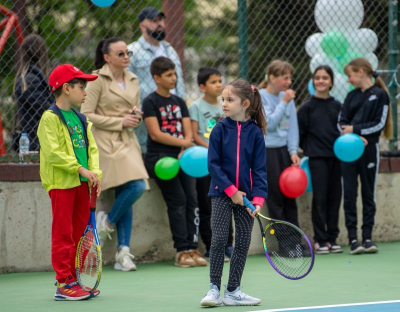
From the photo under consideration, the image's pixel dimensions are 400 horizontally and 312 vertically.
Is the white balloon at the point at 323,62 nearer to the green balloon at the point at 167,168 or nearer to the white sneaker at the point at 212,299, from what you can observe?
the green balloon at the point at 167,168

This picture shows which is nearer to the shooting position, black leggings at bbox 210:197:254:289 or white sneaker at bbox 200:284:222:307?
white sneaker at bbox 200:284:222:307

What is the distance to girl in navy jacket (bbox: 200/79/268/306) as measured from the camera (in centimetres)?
555

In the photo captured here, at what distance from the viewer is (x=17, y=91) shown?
777cm

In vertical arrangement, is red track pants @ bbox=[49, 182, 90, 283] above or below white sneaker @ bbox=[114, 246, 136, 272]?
above

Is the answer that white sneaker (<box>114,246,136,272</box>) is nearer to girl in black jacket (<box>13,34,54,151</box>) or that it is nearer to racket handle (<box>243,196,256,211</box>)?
girl in black jacket (<box>13,34,54,151</box>)

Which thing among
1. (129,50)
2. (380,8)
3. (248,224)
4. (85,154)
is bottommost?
(248,224)

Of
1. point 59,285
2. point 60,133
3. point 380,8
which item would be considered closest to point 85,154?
point 60,133

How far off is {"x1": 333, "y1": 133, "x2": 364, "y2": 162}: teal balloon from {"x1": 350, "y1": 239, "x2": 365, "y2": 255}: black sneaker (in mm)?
882

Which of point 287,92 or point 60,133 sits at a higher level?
point 287,92

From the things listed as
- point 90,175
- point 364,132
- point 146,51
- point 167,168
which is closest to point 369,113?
point 364,132

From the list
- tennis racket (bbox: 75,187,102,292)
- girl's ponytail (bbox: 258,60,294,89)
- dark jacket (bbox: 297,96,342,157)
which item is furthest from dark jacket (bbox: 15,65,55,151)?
dark jacket (bbox: 297,96,342,157)

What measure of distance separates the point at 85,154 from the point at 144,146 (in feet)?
7.16

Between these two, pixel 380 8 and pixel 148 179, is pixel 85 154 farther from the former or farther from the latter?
pixel 380 8

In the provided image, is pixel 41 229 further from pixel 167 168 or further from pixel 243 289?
pixel 243 289
